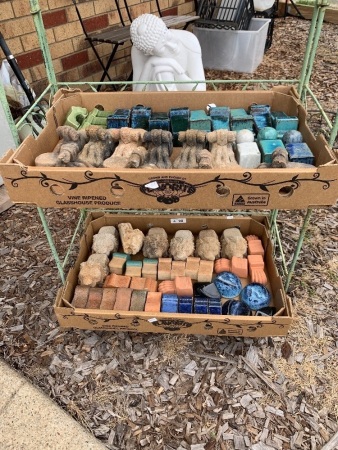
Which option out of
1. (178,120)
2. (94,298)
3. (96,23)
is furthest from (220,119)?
(96,23)

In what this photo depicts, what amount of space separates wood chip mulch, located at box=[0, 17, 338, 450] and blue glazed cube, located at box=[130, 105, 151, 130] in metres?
1.12

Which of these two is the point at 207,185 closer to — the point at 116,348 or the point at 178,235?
the point at 178,235

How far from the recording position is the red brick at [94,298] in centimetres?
193

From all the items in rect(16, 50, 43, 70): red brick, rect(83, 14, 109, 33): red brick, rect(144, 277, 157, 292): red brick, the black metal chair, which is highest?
rect(83, 14, 109, 33): red brick

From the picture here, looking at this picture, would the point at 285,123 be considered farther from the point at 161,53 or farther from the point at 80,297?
the point at 80,297

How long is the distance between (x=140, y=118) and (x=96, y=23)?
9.18 ft

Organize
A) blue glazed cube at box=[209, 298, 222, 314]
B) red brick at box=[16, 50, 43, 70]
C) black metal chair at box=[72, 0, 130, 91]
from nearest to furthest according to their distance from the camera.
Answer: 1. blue glazed cube at box=[209, 298, 222, 314]
2. red brick at box=[16, 50, 43, 70]
3. black metal chair at box=[72, 0, 130, 91]

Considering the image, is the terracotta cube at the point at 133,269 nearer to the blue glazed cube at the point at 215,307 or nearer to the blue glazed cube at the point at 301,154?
the blue glazed cube at the point at 215,307

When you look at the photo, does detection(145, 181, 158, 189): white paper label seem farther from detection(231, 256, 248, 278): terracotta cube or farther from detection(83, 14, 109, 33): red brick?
detection(83, 14, 109, 33): red brick

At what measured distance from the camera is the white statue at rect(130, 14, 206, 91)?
241cm

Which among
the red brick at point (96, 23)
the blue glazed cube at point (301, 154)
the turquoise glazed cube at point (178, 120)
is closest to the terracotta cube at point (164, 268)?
the turquoise glazed cube at point (178, 120)

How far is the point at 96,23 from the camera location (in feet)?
13.2

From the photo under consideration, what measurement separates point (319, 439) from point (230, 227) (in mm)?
1195

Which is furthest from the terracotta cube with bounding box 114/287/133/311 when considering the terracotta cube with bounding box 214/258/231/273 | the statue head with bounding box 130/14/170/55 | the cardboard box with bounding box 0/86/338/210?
the statue head with bounding box 130/14/170/55
